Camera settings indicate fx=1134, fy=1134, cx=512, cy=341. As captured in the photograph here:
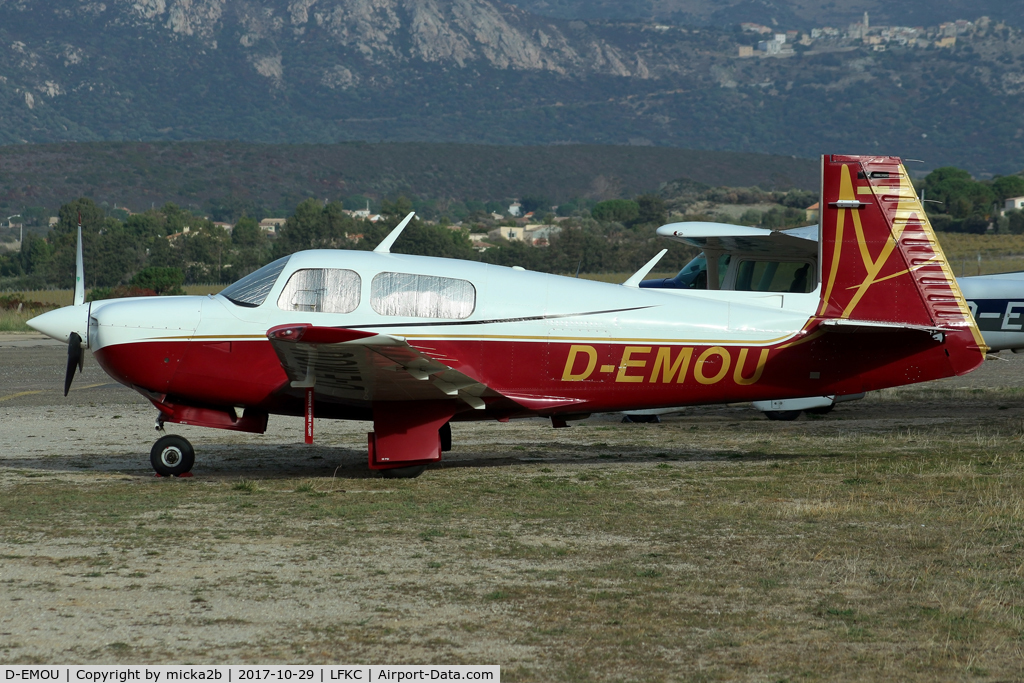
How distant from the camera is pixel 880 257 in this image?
1058cm

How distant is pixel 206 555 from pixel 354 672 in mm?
2548

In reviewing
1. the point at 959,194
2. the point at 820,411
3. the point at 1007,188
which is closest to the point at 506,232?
the point at 959,194

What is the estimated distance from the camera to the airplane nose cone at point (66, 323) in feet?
33.7

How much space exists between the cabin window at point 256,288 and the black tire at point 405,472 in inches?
76.6

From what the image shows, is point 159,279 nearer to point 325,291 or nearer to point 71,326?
point 71,326

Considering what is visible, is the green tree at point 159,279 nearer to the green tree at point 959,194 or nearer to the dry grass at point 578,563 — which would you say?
the dry grass at point 578,563

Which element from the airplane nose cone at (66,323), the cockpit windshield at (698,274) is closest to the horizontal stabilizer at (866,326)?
the cockpit windshield at (698,274)

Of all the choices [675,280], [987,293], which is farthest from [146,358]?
[987,293]

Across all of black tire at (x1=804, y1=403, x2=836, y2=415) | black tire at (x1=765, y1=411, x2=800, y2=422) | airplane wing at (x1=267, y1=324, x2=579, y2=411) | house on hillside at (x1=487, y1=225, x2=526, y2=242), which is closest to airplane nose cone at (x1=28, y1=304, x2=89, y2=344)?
airplane wing at (x1=267, y1=324, x2=579, y2=411)

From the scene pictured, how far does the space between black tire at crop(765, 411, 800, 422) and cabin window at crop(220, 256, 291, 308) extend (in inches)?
302

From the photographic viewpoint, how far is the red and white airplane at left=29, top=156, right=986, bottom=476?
33.3 ft

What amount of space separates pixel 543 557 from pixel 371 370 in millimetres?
2719

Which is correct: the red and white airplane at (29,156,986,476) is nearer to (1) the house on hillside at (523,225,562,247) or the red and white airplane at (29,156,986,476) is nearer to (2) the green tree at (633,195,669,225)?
(1) the house on hillside at (523,225,562,247)

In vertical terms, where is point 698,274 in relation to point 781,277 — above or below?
above
